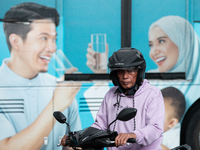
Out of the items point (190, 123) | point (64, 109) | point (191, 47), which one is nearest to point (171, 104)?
point (190, 123)

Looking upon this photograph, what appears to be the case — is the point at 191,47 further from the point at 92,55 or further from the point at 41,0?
the point at 41,0

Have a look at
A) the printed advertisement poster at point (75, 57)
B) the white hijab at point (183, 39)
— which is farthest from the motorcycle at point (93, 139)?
the white hijab at point (183, 39)

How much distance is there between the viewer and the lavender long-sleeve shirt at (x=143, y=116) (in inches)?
89.0

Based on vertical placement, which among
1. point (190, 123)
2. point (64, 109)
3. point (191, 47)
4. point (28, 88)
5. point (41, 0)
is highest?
point (41, 0)

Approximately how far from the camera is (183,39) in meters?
4.51

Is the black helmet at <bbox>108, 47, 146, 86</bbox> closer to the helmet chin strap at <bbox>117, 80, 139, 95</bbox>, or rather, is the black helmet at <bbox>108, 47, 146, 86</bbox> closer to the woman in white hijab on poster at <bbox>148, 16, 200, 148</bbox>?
the helmet chin strap at <bbox>117, 80, 139, 95</bbox>

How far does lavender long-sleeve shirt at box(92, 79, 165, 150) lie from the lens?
2.26 meters

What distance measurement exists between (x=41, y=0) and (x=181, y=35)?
218 centimetres

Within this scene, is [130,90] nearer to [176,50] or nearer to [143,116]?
[143,116]

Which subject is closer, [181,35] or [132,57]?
[132,57]

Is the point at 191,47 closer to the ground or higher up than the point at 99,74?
higher up

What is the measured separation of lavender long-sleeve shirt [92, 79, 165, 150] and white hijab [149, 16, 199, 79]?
7.06 feet

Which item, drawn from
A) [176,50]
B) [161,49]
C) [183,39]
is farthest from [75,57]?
[183,39]

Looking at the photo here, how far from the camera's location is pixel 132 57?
236 cm
